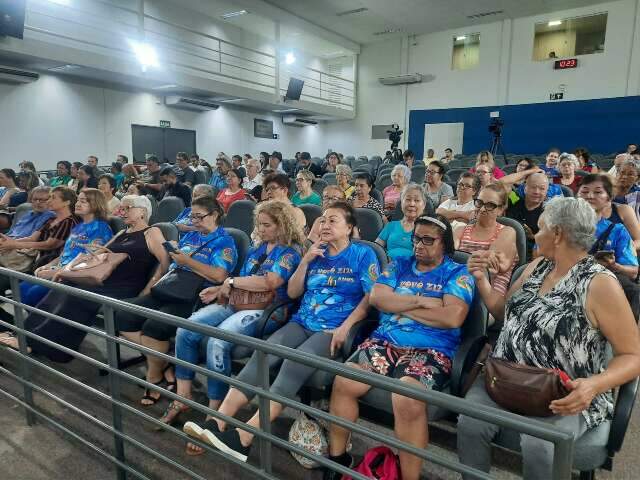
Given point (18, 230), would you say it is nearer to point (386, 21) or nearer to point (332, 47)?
point (386, 21)

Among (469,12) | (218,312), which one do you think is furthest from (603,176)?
(469,12)

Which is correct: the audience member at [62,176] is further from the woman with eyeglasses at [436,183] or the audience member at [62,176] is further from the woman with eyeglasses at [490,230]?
the woman with eyeglasses at [490,230]

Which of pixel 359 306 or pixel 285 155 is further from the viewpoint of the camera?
pixel 285 155

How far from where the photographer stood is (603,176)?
2387mm

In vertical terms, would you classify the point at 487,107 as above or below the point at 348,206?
above

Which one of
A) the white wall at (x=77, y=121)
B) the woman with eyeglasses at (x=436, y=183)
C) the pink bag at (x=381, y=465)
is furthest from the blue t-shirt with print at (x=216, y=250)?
the white wall at (x=77, y=121)

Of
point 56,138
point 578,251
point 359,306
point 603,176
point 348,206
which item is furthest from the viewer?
point 56,138

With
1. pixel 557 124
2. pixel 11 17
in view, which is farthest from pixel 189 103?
pixel 557 124

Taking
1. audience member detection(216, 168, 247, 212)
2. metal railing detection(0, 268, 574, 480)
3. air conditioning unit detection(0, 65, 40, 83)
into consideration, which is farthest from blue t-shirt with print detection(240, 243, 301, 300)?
air conditioning unit detection(0, 65, 40, 83)

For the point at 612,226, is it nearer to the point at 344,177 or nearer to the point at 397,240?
the point at 397,240

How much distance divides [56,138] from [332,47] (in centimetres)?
875

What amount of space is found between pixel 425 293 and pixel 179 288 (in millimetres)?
1288

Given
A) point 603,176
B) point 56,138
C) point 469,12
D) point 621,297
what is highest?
point 469,12

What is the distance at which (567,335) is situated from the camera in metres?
1.35
